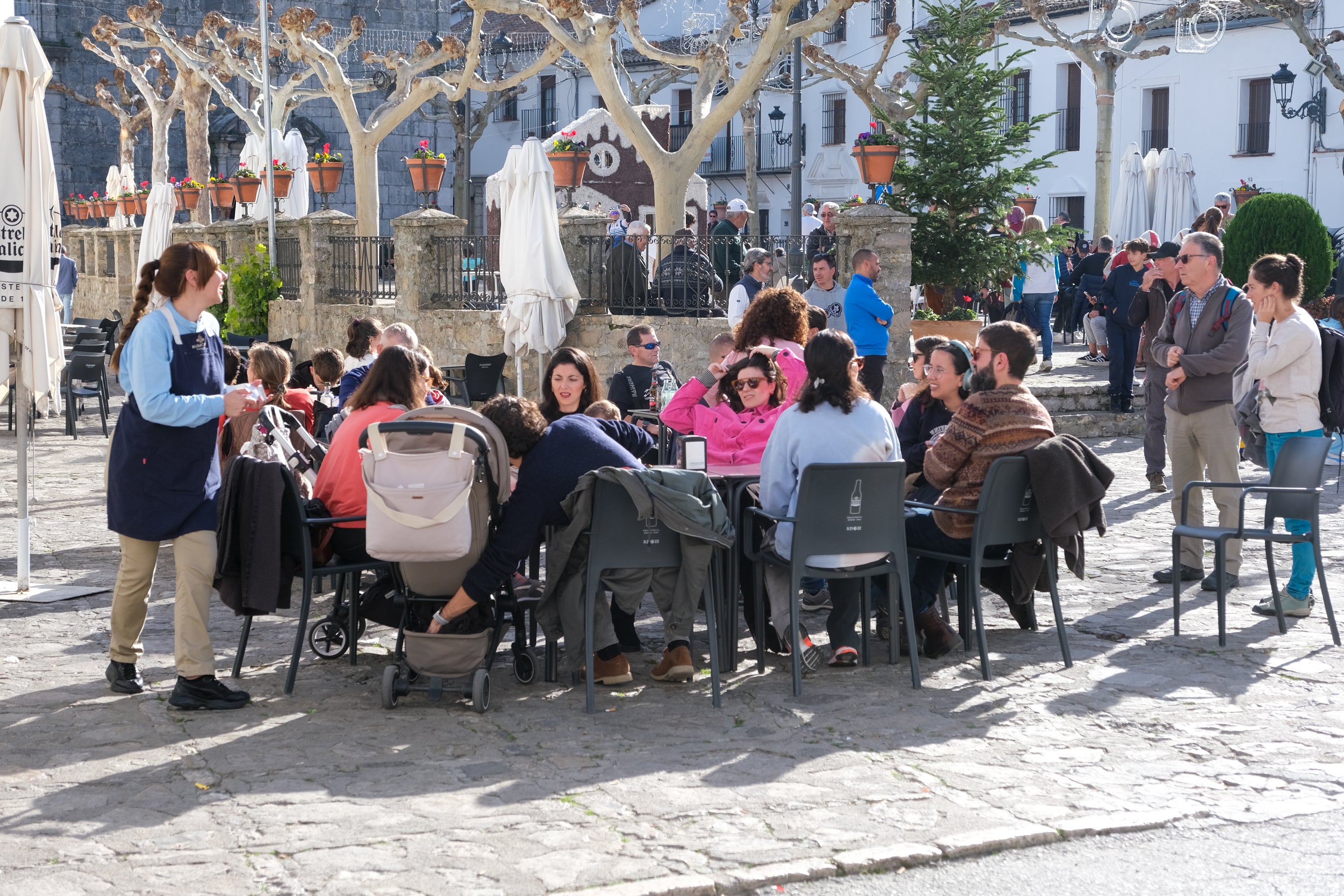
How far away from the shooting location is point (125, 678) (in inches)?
232

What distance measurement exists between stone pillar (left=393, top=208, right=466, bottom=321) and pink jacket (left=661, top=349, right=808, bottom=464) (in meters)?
10.5

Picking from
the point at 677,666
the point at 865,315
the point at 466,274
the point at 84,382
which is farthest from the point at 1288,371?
the point at 84,382

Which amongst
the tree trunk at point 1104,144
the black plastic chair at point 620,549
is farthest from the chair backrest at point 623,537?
the tree trunk at point 1104,144

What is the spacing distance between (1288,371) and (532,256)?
8.37m

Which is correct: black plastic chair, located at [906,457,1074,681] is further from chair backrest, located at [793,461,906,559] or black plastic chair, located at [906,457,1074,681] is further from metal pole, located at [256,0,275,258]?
metal pole, located at [256,0,275,258]

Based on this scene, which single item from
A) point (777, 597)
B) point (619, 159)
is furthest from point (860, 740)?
point (619, 159)

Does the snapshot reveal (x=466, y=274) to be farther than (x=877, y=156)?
Yes

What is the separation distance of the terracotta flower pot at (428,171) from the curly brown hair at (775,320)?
598 inches

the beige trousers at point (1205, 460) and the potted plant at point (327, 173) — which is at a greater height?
the potted plant at point (327, 173)

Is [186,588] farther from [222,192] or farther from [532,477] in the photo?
[222,192]

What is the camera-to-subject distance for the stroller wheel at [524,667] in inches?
240

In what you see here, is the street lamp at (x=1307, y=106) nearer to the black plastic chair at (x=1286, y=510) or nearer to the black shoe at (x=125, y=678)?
the black plastic chair at (x=1286, y=510)

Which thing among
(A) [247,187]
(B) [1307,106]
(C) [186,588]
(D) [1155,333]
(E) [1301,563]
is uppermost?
(B) [1307,106]

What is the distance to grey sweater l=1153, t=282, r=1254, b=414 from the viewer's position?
26.0ft
